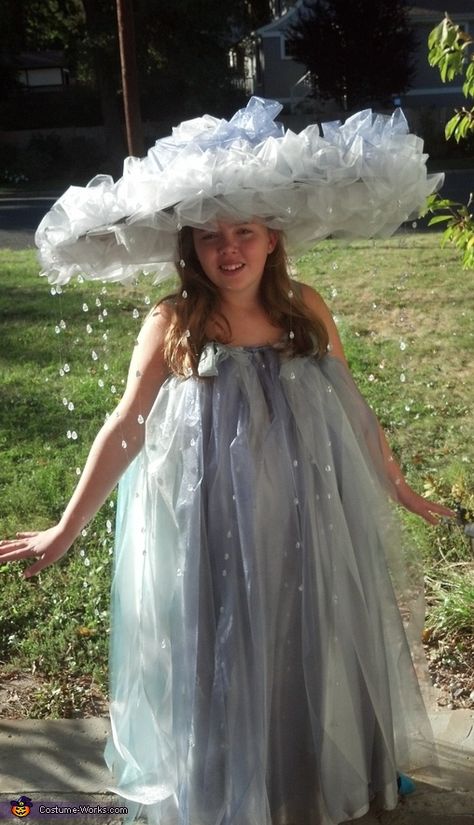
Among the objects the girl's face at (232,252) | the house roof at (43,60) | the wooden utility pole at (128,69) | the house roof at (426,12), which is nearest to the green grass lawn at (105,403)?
the girl's face at (232,252)

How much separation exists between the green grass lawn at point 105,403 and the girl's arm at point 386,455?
0.35 m

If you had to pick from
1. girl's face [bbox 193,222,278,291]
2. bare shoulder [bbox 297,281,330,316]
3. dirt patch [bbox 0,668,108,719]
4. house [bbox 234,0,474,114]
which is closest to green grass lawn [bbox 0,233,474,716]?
dirt patch [bbox 0,668,108,719]

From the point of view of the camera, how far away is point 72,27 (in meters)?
26.8

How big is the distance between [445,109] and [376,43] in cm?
A: 386

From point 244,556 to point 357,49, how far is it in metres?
25.4

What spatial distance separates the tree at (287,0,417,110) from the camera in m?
25.8

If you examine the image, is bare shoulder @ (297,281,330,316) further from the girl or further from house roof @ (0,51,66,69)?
house roof @ (0,51,66,69)

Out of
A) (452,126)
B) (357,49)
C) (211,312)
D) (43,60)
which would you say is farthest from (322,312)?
(43,60)

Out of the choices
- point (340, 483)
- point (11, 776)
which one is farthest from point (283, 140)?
point (11, 776)

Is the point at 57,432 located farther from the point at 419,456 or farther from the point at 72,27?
the point at 72,27

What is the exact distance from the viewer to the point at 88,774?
2756 mm

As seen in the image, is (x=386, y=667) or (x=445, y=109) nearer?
(x=386, y=667)

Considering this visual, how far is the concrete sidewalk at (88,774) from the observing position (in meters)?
2.58

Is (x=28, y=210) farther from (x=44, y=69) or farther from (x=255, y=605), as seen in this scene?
(x=44, y=69)
